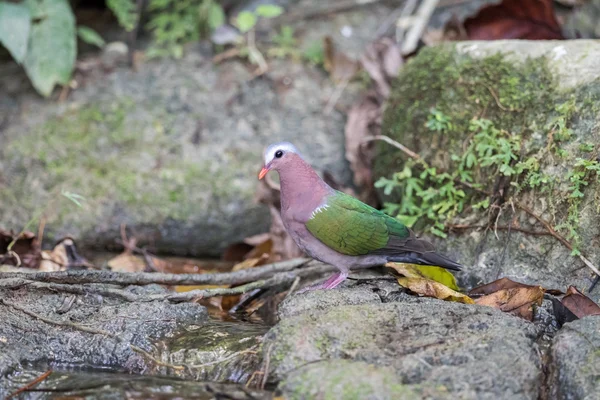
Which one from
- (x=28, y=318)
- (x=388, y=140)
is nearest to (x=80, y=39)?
(x=388, y=140)

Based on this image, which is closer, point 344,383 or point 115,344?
point 344,383

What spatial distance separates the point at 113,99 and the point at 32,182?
3.55ft

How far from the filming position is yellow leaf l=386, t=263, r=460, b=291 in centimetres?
438

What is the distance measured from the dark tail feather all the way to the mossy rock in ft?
7.10

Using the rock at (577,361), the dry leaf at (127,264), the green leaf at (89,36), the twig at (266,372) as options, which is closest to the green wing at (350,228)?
the twig at (266,372)

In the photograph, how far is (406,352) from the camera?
310cm

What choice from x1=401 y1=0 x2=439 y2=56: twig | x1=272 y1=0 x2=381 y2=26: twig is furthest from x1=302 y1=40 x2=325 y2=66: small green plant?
x1=401 y1=0 x2=439 y2=56: twig

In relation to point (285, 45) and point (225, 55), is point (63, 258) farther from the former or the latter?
point (285, 45)

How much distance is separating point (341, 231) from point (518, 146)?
4.29 feet

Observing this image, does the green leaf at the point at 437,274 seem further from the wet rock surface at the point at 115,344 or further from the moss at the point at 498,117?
the wet rock surface at the point at 115,344

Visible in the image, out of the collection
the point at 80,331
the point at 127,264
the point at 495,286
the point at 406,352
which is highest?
the point at 406,352

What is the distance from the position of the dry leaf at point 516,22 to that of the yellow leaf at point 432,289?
2771mm

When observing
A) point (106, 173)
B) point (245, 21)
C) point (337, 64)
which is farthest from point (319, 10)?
point (106, 173)

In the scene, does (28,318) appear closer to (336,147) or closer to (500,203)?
(500,203)
